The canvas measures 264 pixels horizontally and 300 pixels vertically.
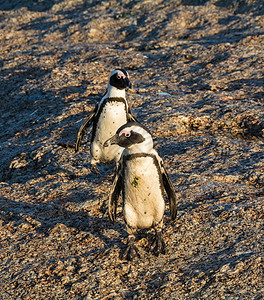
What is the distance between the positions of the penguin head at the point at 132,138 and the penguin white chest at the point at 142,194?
0.12 metres

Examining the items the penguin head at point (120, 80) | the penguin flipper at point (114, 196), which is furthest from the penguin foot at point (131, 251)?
the penguin head at point (120, 80)

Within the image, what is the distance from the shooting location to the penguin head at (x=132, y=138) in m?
4.37

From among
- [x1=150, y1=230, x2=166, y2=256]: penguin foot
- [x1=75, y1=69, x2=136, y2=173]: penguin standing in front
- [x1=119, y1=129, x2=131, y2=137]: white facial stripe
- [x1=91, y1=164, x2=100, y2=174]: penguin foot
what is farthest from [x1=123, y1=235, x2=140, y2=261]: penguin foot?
[x1=91, y1=164, x2=100, y2=174]: penguin foot

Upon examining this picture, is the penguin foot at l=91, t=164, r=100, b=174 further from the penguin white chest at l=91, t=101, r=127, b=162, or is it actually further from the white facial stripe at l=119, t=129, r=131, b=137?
the white facial stripe at l=119, t=129, r=131, b=137

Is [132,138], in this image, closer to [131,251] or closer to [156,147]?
[131,251]

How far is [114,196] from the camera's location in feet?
15.6

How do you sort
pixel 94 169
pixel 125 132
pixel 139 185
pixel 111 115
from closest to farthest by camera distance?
pixel 125 132 < pixel 139 185 < pixel 111 115 < pixel 94 169

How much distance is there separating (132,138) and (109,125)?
87.1 inches

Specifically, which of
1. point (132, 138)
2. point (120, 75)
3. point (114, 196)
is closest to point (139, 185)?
point (114, 196)

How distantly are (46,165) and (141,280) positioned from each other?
3.62m

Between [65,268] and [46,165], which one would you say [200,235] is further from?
[46,165]

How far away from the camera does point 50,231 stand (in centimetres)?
500

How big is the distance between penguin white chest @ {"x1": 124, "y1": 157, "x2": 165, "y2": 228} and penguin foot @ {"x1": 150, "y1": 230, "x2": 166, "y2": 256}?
0.18 metres

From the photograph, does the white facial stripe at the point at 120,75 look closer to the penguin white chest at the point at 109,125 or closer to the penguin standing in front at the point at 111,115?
the penguin standing in front at the point at 111,115
